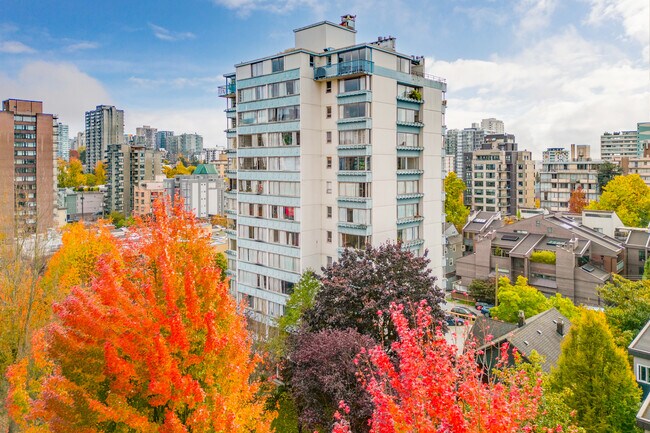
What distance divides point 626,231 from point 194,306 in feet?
174

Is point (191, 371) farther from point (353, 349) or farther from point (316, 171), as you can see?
point (316, 171)

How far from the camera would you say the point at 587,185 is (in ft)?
259

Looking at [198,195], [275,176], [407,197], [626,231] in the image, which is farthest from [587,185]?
[198,195]

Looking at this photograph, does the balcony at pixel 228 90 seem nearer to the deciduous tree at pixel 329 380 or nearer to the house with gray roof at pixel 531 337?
the deciduous tree at pixel 329 380

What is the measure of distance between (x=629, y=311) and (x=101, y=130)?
143 metres

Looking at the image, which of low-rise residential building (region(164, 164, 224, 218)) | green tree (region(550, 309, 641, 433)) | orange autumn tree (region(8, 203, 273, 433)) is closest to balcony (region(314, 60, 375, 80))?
green tree (region(550, 309, 641, 433))

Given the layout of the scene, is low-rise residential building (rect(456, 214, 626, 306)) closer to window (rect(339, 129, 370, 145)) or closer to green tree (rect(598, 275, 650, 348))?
green tree (rect(598, 275, 650, 348))

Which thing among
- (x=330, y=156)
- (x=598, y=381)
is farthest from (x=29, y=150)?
(x=598, y=381)

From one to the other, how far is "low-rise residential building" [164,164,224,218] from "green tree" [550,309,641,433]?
85.3 m

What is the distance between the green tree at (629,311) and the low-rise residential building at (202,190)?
8011 centimetres

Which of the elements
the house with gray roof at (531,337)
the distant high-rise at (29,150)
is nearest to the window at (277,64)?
the house with gray roof at (531,337)

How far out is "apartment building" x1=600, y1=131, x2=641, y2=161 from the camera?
154125mm

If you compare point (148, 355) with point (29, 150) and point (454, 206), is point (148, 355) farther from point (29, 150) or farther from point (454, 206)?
point (29, 150)

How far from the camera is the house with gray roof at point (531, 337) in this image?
2359 cm
